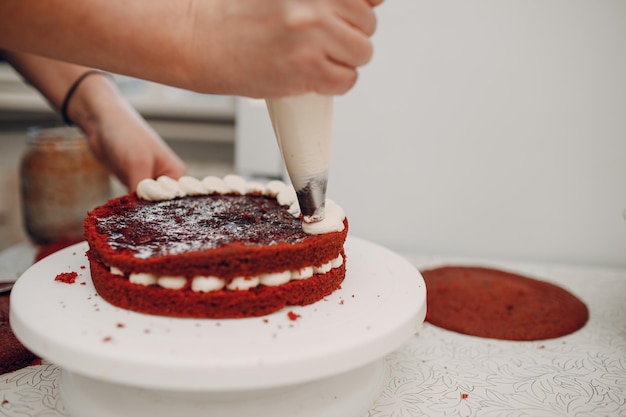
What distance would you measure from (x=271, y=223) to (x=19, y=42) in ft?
1.87

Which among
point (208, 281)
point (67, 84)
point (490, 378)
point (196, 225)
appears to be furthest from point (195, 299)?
point (67, 84)

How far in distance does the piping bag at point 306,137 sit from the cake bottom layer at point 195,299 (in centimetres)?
19

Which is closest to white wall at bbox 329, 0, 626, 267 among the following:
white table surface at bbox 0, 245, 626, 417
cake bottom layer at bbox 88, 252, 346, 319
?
white table surface at bbox 0, 245, 626, 417

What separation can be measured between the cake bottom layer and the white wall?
3.79 ft

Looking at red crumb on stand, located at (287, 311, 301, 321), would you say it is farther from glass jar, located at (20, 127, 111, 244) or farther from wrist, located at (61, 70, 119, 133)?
glass jar, located at (20, 127, 111, 244)

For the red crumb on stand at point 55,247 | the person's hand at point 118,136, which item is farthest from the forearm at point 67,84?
the red crumb on stand at point 55,247

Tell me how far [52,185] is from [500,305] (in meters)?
1.70

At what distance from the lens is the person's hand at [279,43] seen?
765 mm

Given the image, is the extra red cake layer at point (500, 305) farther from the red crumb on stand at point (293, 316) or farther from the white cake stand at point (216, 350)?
the red crumb on stand at point (293, 316)

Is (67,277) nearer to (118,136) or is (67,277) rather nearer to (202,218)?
(202,218)

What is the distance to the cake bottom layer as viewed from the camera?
0.91m

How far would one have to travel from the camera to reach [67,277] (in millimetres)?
1037

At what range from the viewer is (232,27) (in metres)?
0.79

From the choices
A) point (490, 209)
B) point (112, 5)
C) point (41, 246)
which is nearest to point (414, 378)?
point (112, 5)
